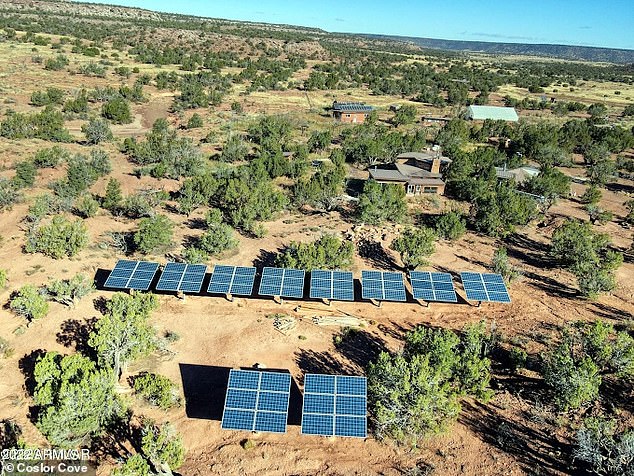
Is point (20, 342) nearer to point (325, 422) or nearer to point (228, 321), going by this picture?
point (228, 321)

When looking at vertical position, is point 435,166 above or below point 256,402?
above

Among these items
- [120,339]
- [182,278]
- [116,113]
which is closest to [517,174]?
[182,278]

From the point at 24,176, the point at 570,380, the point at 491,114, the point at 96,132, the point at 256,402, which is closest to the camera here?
the point at 256,402

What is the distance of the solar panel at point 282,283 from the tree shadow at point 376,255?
9.32 m

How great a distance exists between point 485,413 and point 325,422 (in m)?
9.80

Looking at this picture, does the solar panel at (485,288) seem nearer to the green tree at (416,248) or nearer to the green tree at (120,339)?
the green tree at (416,248)

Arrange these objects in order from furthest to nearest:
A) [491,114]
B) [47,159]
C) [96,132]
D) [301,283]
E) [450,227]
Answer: [491,114] < [96,132] < [47,159] < [450,227] < [301,283]

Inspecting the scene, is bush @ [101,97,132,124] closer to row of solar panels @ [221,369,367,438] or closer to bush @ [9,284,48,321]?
bush @ [9,284,48,321]

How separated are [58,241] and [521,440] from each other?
37392 mm

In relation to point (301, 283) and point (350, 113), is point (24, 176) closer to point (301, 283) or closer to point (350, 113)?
point (301, 283)

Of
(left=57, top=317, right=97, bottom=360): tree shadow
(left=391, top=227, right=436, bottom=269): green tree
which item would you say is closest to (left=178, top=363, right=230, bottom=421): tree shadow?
(left=57, top=317, right=97, bottom=360): tree shadow

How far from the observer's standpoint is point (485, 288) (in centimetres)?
3556

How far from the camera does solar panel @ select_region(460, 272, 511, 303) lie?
114 ft

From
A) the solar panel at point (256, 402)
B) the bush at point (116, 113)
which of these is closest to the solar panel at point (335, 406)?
the solar panel at point (256, 402)
